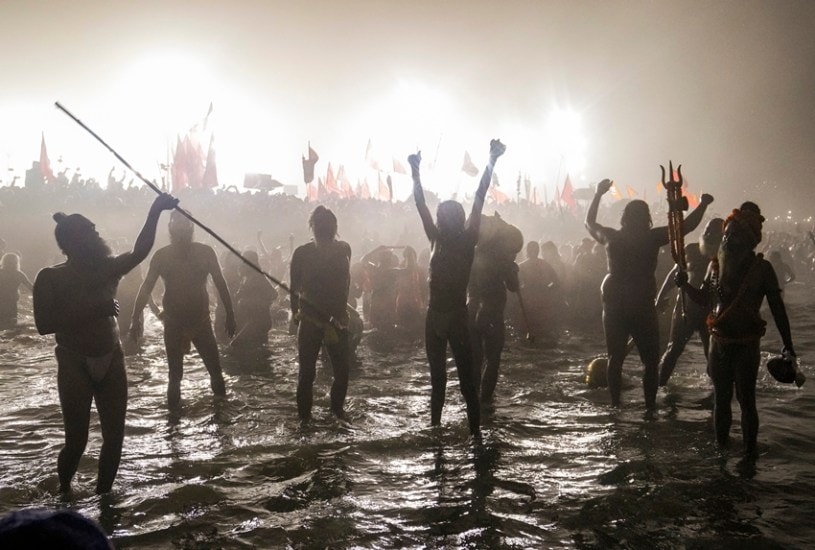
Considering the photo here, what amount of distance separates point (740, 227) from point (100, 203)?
30.5 meters

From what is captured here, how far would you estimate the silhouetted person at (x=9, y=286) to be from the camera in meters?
12.2

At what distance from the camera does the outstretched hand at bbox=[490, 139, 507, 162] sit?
4.97 meters

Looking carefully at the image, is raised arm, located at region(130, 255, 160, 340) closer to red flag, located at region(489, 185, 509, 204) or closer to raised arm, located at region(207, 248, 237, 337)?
raised arm, located at region(207, 248, 237, 337)

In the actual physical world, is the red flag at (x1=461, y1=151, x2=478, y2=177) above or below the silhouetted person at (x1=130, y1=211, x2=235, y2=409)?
above

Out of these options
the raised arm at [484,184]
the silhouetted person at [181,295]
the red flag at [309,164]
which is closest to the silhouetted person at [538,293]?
the raised arm at [484,184]

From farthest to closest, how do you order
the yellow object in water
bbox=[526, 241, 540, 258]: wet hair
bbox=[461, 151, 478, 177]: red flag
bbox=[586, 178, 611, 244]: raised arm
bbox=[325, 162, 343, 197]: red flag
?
bbox=[325, 162, 343, 197]: red flag, bbox=[461, 151, 478, 177]: red flag, bbox=[526, 241, 540, 258]: wet hair, the yellow object in water, bbox=[586, 178, 611, 244]: raised arm

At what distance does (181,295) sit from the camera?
622cm

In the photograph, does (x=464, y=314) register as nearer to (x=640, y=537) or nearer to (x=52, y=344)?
(x=640, y=537)

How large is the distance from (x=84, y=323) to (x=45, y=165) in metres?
31.4

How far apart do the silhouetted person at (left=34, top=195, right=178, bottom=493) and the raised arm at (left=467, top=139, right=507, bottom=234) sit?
2672 mm

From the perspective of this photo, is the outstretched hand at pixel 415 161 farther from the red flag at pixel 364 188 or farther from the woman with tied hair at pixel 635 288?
the red flag at pixel 364 188

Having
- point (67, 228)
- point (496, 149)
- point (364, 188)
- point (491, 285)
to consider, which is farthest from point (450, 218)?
point (364, 188)

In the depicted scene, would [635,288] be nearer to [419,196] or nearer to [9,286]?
[419,196]

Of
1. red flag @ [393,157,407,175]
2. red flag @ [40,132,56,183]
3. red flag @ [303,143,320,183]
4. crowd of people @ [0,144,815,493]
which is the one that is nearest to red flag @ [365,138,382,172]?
red flag @ [393,157,407,175]
